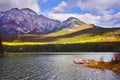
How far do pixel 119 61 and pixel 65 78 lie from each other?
31.8 meters

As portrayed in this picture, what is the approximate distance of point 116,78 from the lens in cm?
6341

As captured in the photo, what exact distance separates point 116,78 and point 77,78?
9106mm

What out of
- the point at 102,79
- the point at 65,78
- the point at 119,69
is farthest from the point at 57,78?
the point at 119,69

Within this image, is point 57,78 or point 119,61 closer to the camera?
point 57,78

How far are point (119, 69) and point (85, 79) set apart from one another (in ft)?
75.6

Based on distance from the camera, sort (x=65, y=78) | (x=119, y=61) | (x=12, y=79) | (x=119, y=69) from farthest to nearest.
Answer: (x=119, y=61)
(x=119, y=69)
(x=65, y=78)
(x=12, y=79)

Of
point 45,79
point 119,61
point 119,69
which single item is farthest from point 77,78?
point 119,61

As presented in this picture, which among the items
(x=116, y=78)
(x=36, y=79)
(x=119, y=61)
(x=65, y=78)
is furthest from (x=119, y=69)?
(x=36, y=79)

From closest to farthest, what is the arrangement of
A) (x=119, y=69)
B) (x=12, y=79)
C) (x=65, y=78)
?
(x=12, y=79)
(x=65, y=78)
(x=119, y=69)

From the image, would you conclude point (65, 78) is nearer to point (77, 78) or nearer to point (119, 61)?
point (77, 78)

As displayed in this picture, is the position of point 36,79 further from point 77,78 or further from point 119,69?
point 119,69

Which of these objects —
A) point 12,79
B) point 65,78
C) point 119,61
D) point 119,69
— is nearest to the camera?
point 12,79

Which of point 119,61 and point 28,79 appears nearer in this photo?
point 28,79

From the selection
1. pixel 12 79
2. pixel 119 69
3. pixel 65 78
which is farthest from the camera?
pixel 119 69
